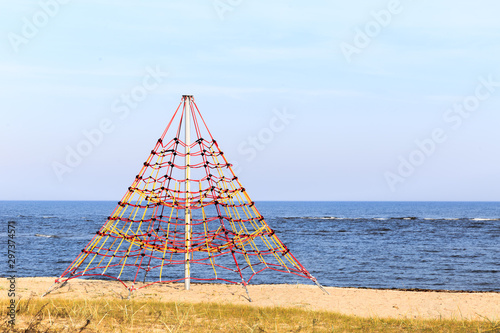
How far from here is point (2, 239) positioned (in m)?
41.3

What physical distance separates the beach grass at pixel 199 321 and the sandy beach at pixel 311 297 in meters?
1.21

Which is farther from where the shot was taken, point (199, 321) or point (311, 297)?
point (311, 297)

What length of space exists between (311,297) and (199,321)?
4740 millimetres

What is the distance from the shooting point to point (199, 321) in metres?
9.81

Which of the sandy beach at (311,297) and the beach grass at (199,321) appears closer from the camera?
the beach grass at (199,321)

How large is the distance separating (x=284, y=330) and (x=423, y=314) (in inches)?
173

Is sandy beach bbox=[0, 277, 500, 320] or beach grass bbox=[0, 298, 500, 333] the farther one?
sandy beach bbox=[0, 277, 500, 320]

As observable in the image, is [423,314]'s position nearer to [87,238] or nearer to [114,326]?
[114,326]

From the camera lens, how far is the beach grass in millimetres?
8938

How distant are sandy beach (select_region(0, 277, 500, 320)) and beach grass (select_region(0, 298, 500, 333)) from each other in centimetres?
121

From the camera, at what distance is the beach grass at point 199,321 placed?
8938 mm

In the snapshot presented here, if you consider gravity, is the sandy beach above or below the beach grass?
below

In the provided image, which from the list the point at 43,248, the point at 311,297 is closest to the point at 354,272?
the point at 311,297

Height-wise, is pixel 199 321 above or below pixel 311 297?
above
